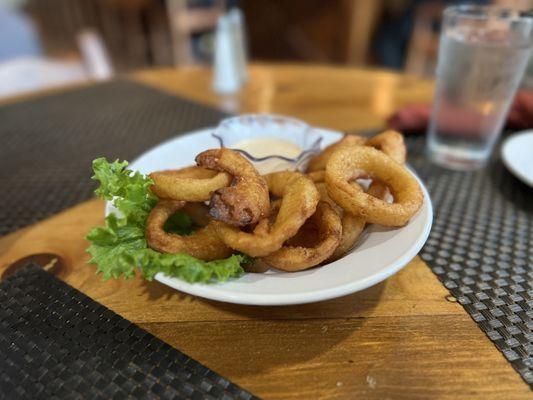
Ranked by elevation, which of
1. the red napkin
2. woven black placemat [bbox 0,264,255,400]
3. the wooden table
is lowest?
the wooden table

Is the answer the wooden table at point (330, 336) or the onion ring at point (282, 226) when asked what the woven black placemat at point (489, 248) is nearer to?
the wooden table at point (330, 336)

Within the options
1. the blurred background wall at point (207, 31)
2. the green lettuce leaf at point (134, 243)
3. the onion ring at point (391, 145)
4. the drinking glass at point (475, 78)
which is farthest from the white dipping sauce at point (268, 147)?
the blurred background wall at point (207, 31)

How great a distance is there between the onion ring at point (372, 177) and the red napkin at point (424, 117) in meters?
0.81

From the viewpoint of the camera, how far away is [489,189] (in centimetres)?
135

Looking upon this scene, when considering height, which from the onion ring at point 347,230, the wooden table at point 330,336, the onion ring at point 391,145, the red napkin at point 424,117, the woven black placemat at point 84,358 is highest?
the onion ring at point 391,145

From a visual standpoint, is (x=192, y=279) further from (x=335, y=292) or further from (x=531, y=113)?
(x=531, y=113)

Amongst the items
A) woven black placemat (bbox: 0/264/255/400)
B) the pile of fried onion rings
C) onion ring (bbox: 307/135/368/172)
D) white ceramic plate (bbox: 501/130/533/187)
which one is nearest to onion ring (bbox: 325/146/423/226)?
the pile of fried onion rings

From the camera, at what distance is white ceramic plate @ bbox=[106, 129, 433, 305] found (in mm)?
694

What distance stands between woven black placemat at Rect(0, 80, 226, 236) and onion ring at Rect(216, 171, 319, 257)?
0.71m

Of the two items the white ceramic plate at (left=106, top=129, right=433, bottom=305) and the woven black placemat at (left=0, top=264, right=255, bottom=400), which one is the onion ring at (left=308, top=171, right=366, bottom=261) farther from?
the woven black placemat at (left=0, top=264, right=255, bottom=400)

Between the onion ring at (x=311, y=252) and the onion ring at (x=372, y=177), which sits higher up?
the onion ring at (x=372, y=177)

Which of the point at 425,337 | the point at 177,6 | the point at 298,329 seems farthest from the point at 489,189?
the point at 177,6

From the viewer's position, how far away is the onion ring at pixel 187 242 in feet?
2.65

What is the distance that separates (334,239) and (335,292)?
131 millimetres
